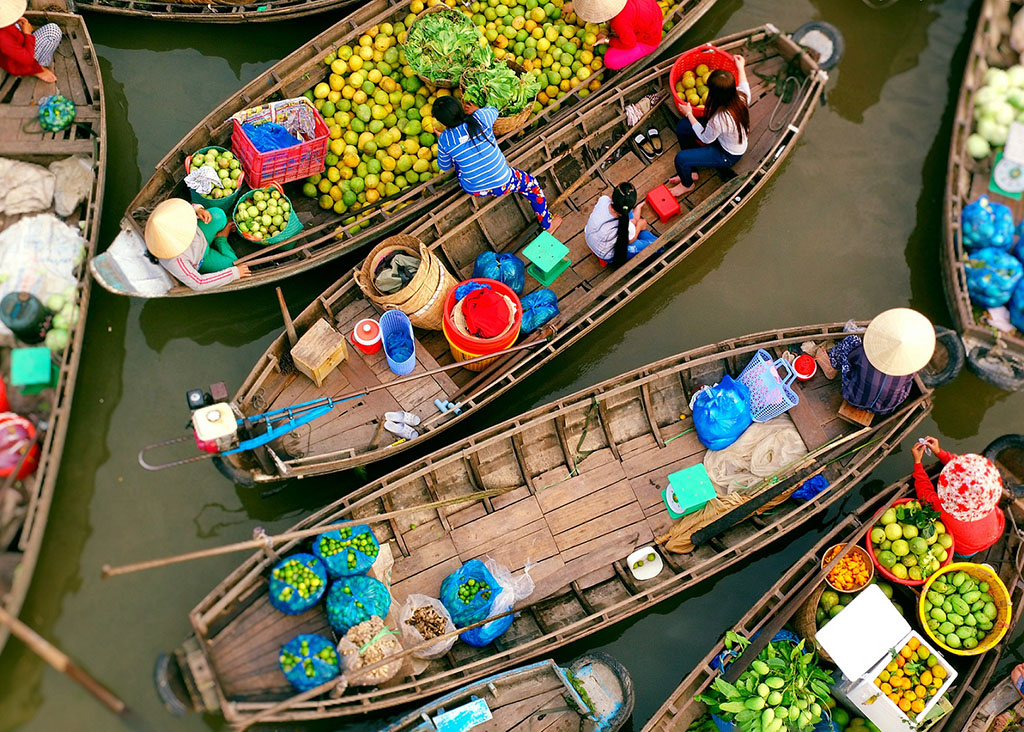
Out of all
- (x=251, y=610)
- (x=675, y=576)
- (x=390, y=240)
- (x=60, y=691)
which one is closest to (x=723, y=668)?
(x=675, y=576)

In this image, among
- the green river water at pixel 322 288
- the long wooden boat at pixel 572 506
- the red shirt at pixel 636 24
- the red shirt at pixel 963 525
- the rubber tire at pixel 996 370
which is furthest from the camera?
the rubber tire at pixel 996 370

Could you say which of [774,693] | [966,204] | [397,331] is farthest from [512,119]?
[774,693]

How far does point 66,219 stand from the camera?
8.70 metres

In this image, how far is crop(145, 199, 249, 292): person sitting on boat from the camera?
7.30m

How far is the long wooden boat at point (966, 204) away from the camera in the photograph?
9141mm

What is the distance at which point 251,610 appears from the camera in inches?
281

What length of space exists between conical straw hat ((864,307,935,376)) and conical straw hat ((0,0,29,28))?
905 cm

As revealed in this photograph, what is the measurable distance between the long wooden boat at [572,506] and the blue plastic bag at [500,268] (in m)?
1.47

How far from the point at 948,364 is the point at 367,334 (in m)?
6.35

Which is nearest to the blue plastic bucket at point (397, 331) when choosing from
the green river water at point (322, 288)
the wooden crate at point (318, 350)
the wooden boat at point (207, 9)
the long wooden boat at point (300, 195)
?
the wooden crate at point (318, 350)

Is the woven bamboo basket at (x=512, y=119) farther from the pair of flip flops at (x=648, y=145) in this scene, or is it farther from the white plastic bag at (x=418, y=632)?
the white plastic bag at (x=418, y=632)

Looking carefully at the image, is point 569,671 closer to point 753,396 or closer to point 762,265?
point 753,396

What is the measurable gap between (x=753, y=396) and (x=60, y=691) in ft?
24.6

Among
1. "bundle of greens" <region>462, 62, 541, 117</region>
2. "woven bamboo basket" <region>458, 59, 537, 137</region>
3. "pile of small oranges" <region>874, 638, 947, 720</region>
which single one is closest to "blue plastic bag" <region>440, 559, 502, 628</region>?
"pile of small oranges" <region>874, 638, 947, 720</region>
